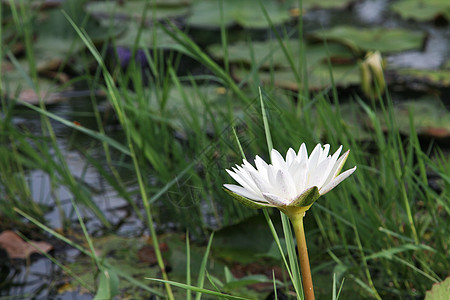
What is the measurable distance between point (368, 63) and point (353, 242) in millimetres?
913

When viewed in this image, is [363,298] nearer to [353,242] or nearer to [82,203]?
[353,242]

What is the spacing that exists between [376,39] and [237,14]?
0.90 metres

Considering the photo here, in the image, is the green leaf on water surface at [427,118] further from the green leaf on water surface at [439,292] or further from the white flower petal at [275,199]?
the white flower petal at [275,199]

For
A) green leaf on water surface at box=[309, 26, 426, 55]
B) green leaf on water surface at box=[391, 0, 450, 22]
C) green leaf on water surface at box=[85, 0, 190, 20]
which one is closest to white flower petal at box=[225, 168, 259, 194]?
green leaf on water surface at box=[309, 26, 426, 55]

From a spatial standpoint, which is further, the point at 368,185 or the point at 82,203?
the point at 82,203

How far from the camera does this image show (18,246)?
4.15 feet

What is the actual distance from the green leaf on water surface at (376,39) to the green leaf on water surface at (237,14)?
0.46 m

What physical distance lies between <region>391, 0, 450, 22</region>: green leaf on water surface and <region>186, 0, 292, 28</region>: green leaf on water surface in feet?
2.15

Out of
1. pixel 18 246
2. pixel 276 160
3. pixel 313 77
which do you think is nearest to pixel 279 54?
pixel 313 77

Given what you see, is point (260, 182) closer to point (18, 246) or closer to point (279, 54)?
point (18, 246)

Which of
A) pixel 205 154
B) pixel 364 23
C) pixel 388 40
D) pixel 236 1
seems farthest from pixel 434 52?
pixel 205 154

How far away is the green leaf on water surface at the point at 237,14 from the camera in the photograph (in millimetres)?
3109

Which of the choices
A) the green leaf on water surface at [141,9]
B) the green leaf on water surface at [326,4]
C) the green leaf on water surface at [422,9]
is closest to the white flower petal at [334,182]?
the green leaf on water surface at [422,9]

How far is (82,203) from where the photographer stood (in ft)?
4.62
